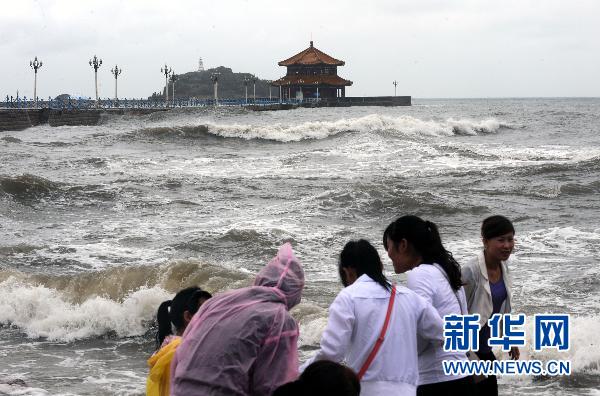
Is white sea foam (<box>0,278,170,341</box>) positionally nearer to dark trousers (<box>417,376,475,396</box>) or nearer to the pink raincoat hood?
dark trousers (<box>417,376,475,396</box>)

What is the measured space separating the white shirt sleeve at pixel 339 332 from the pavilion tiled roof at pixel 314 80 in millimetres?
90874

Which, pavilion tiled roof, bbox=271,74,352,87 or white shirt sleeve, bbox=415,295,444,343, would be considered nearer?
white shirt sleeve, bbox=415,295,444,343

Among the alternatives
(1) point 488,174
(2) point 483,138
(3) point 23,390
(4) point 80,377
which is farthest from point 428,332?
(2) point 483,138

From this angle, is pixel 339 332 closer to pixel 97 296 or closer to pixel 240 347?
pixel 240 347

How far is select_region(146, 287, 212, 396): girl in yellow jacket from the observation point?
3137 mm

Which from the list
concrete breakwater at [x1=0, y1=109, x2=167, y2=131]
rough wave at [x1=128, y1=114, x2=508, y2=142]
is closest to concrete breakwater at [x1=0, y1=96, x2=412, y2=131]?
concrete breakwater at [x1=0, y1=109, x2=167, y2=131]

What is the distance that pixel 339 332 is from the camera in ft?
9.78

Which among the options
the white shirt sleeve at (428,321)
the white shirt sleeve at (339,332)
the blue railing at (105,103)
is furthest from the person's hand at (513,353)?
the blue railing at (105,103)

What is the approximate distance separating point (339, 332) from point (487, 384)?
1162 mm

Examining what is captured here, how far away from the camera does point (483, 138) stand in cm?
4478

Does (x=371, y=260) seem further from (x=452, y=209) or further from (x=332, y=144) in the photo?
(x=332, y=144)

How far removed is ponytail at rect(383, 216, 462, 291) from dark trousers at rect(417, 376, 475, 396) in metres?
0.38

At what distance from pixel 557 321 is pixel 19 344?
18.0ft

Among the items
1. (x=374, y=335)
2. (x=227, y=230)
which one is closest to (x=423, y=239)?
(x=374, y=335)
